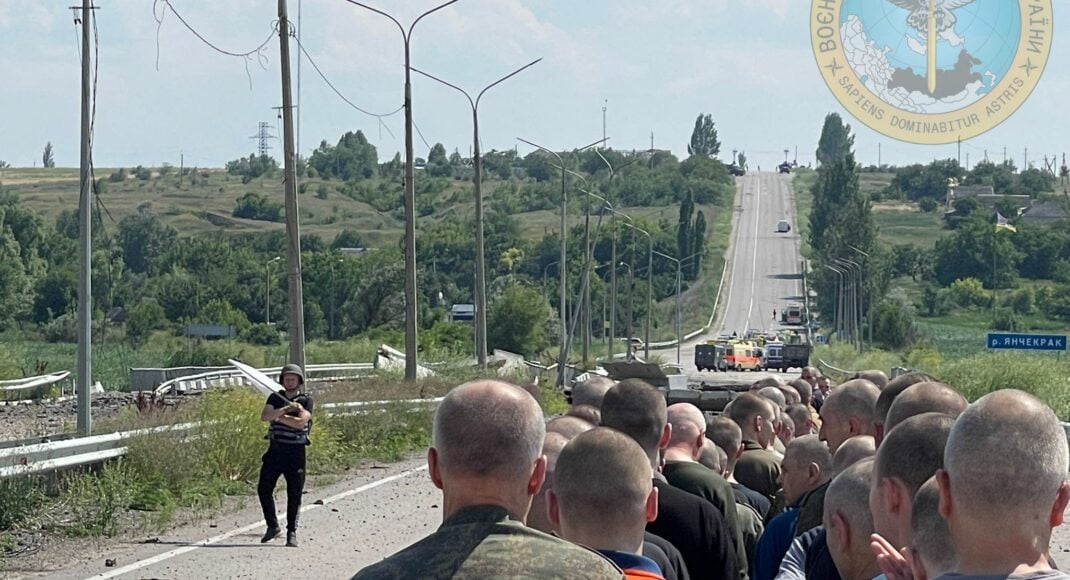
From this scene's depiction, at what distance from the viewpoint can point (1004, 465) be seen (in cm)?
388

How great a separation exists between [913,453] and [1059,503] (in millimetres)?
1073

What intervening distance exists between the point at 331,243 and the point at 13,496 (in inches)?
6756

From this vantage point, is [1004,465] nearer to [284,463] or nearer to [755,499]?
[755,499]

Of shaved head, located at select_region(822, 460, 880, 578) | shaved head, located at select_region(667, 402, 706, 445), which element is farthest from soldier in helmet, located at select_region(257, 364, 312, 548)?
shaved head, located at select_region(822, 460, 880, 578)

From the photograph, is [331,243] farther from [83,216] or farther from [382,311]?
[83,216]

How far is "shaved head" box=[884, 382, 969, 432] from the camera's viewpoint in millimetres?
6535

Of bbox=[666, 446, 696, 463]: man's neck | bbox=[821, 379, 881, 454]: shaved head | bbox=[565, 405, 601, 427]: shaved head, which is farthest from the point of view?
bbox=[565, 405, 601, 427]: shaved head

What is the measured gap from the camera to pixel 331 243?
7343 inches

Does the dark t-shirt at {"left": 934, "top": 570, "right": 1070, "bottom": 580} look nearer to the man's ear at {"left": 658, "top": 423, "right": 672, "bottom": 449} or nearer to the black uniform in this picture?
the man's ear at {"left": 658, "top": 423, "right": 672, "bottom": 449}

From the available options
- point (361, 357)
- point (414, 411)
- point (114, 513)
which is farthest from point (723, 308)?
point (114, 513)

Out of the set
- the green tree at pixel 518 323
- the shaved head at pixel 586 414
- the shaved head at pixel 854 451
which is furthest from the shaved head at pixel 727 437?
the green tree at pixel 518 323

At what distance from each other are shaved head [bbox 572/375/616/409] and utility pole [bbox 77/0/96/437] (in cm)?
1184

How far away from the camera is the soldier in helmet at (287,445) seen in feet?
51.7

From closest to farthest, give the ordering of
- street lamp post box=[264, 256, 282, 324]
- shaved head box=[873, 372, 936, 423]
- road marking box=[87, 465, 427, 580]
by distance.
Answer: shaved head box=[873, 372, 936, 423] < road marking box=[87, 465, 427, 580] < street lamp post box=[264, 256, 282, 324]
